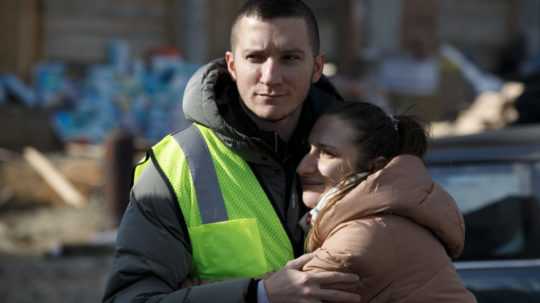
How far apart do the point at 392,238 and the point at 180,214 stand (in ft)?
2.01

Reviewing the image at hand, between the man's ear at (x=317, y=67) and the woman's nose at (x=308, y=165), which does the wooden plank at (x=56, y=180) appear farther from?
the woman's nose at (x=308, y=165)

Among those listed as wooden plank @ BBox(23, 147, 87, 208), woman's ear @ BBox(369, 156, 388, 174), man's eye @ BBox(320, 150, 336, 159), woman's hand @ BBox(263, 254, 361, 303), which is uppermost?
man's eye @ BBox(320, 150, 336, 159)

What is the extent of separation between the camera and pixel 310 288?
2.75 metres

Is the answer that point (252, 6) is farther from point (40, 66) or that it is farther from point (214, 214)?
point (40, 66)

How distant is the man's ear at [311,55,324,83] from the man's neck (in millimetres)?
114

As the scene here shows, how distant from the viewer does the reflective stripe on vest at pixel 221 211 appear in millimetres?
Result: 2914

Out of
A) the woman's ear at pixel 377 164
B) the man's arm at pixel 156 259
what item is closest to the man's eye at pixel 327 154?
the woman's ear at pixel 377 164

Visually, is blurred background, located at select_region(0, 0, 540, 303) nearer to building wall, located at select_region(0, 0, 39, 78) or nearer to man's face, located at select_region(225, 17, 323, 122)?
building wall, located at select_region(0, 0, 39, 78)

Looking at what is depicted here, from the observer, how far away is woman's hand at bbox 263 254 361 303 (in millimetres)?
2732

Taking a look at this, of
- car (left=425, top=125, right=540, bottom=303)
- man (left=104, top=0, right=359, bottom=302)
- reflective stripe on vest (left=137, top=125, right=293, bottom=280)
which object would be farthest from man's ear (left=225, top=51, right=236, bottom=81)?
Answer: car (left=425, top=125, right=540, bottom=303)

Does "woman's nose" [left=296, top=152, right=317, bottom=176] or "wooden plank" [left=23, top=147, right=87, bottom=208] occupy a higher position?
"woman's nose" [left=296, top=152, right=317, bottom=176]

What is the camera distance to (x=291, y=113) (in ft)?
10.4

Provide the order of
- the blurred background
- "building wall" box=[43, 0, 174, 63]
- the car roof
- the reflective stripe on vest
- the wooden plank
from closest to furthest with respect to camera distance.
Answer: the reflective stripe on vest → the car roof → the blurred background → the wooden plank → "building wall" box=[43, 0, 174, 63]

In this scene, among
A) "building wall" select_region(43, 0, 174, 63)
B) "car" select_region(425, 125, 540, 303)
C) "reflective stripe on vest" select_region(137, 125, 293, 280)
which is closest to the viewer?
"reflective stripe on vest" select_region(137, 125, 293, 280)
